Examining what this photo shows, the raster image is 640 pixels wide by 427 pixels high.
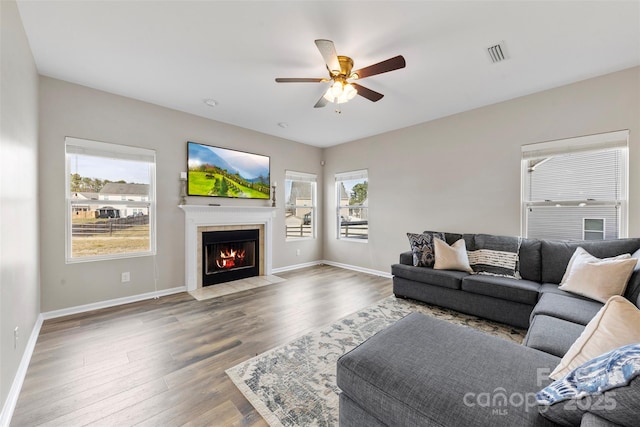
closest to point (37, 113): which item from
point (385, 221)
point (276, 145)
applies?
point (276, 145)

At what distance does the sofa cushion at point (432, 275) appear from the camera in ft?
10.0

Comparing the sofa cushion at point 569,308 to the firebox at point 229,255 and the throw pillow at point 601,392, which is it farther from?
the firebox at point 229,255

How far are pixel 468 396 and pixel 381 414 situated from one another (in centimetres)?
37

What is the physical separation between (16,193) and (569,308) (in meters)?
4.33

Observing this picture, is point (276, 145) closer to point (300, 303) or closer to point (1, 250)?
point (300, 303)

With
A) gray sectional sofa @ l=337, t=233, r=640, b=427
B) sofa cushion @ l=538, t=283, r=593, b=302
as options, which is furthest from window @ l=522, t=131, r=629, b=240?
gray sectional sofa @ l=337, t=233, r=640, b=427

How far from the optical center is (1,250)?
1567 mm

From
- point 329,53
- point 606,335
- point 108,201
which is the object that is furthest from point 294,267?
point 606,335

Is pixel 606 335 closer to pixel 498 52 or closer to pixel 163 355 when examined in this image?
pixel 498 52

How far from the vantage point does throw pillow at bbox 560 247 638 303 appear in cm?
212

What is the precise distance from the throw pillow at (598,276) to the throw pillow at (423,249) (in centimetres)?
133

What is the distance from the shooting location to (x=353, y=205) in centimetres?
550

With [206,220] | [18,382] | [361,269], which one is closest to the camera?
[18,382]

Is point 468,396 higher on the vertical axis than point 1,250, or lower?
lower
